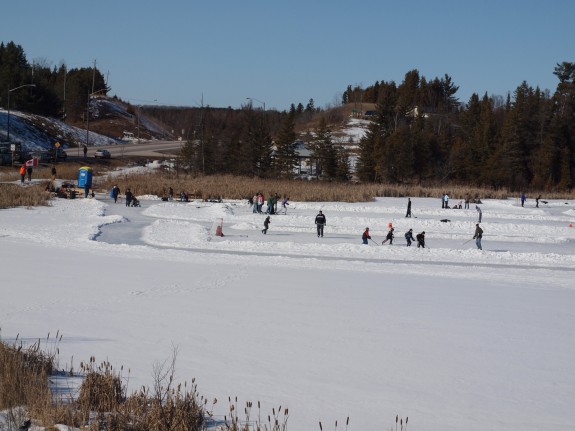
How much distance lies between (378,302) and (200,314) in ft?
14.2

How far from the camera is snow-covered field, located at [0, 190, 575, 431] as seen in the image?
25.7 feet

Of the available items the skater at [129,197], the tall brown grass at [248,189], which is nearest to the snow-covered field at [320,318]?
the skater at [129,197]

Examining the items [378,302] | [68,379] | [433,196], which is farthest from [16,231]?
[433,196]

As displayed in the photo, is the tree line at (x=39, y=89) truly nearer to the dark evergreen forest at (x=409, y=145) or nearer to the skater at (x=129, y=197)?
the dark evergreen forest at (x=409, y=145)

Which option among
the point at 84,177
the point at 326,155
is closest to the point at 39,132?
the point at 326,155

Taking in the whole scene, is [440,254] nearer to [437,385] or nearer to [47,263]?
[47,263]

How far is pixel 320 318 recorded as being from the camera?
41.5 ft

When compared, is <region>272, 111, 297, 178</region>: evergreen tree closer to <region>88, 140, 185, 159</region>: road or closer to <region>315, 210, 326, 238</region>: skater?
<region>88, 140, 185, 159</region>: road

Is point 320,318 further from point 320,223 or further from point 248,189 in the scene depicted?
point 248,189

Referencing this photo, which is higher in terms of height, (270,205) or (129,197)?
(270,205)

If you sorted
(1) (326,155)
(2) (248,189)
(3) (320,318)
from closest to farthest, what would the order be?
(3) (320,318)
(2) (248,189)
(1) (326,155)

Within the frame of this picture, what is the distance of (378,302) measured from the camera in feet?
48.3

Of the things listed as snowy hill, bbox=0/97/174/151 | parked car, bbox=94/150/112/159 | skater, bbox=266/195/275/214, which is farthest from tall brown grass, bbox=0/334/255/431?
snowy hill, bbox=0/97/174/151

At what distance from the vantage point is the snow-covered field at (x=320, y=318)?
783cm
